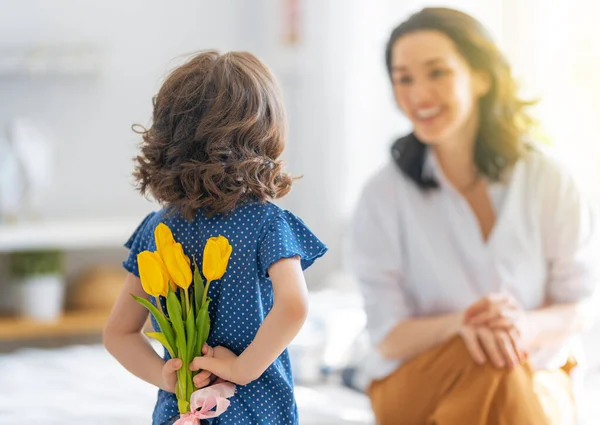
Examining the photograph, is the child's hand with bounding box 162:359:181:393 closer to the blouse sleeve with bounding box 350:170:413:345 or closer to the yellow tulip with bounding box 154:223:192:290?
the yellow tulip with bounding box 154:223:192:290

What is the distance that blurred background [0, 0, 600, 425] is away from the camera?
11.3ft

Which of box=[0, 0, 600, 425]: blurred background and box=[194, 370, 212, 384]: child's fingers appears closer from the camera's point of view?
box=[194, 370, 212, 384]: child's fingers

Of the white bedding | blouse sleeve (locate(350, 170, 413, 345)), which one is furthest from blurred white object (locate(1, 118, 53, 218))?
blouse sleeve (locate(350, 170, 413, 345))

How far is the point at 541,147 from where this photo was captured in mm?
2041

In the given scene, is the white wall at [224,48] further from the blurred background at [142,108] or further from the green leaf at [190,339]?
the green leaf at [190,339]

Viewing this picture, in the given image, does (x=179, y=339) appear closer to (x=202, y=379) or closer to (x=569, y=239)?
(x=202, y=379)

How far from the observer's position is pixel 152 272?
1.22m

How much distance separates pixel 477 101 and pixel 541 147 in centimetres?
18

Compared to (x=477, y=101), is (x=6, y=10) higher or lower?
higher

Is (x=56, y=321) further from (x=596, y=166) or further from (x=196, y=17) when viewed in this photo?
(x=596, y=166)

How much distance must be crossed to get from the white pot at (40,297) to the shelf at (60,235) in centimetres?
12

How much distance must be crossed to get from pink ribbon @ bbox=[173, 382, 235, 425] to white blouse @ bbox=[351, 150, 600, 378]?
70cm

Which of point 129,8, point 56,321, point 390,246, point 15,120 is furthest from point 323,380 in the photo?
point 129,8

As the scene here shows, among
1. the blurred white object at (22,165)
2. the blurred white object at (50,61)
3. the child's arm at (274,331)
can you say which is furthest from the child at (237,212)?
the blurred white object at (50,61)
